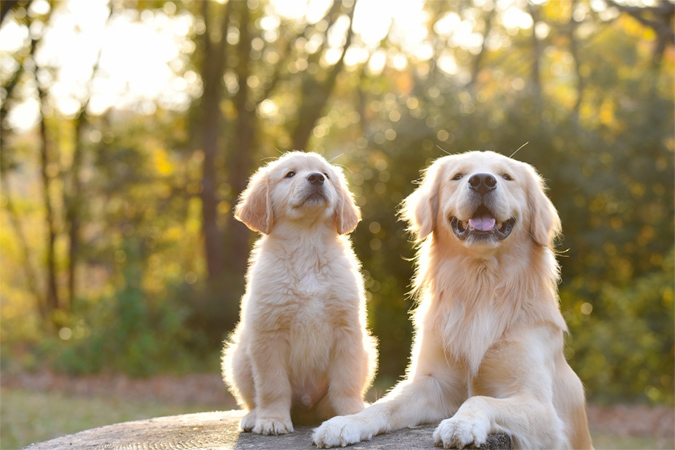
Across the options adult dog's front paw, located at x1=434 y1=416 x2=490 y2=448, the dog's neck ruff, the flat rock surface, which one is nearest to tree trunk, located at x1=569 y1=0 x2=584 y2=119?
the dog's neck ruff

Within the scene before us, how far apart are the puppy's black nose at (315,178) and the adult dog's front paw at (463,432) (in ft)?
4.79

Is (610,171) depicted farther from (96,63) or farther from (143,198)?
(96,63)

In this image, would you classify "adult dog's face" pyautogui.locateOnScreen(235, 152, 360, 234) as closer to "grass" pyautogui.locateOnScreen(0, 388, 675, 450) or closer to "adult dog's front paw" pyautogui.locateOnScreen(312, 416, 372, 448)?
"adult dog's front paw" pyautogui.locateOnScreen(312, 416, 372, 448)

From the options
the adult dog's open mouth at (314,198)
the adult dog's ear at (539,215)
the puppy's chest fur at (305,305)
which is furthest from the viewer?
the adult dog's open mouth at (314,198)

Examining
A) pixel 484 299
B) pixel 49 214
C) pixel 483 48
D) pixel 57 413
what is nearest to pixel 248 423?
pixel 484 299

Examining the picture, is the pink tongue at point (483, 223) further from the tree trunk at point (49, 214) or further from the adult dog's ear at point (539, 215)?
the tree trunk at point (49, 214)

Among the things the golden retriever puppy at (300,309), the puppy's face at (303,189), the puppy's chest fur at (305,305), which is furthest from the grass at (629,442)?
the puppy's face at (303,189)

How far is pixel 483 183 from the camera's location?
3170 millimetres

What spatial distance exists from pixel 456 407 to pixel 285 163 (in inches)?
65.1

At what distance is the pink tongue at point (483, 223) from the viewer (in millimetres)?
3240

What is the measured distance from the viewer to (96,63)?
48.3 feet

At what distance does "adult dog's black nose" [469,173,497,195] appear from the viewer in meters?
3.17

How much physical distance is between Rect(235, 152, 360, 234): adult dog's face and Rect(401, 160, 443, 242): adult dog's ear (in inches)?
13.5

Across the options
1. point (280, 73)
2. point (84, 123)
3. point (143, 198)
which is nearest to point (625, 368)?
point (280, 73)
